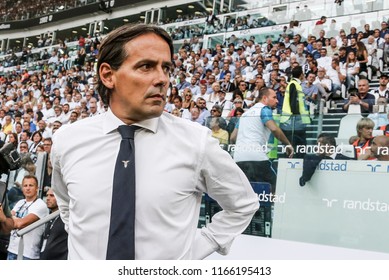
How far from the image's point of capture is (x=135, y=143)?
1317 mm

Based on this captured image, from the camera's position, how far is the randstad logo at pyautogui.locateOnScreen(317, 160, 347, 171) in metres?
4.01

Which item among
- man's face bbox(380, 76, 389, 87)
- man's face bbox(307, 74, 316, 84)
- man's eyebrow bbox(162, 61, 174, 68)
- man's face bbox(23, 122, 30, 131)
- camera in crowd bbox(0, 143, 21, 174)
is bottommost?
camera in crowd bbox(0, 143, 21, 174)

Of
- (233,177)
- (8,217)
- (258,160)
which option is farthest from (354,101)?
(233,177)

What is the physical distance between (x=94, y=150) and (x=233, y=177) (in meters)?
0.38

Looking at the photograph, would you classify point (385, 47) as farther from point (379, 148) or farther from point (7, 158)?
point (7, 158)

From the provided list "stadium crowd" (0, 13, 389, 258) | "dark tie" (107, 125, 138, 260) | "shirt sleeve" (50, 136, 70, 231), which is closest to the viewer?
"dark tie" (107, 125, 138, 260)

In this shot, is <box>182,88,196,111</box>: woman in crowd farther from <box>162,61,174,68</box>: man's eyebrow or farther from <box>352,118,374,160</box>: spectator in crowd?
<box>162,61,174,68</box>: man's eyebrow

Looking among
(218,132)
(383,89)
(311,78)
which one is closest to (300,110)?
(218,132)

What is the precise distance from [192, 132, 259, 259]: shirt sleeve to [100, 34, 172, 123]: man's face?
173 millimetres

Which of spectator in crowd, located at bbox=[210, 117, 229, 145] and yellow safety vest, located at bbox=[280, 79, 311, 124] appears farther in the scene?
spectator in crowd, located at bbox=[210, 117, 229, 145]

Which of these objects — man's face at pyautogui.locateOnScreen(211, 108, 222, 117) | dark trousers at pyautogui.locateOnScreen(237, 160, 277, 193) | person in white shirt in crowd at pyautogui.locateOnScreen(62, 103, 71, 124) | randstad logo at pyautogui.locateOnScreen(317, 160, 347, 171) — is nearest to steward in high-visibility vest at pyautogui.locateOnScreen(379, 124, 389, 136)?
randstad logo at pyautogui.locateOnScreen(317, 160, 347, 171)

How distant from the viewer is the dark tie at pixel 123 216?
3.98ft

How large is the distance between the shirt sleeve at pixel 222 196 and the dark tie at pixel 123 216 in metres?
0.20

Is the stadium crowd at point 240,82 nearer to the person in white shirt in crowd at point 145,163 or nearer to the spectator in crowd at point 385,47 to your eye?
the spectator in crowd at point 385,47
